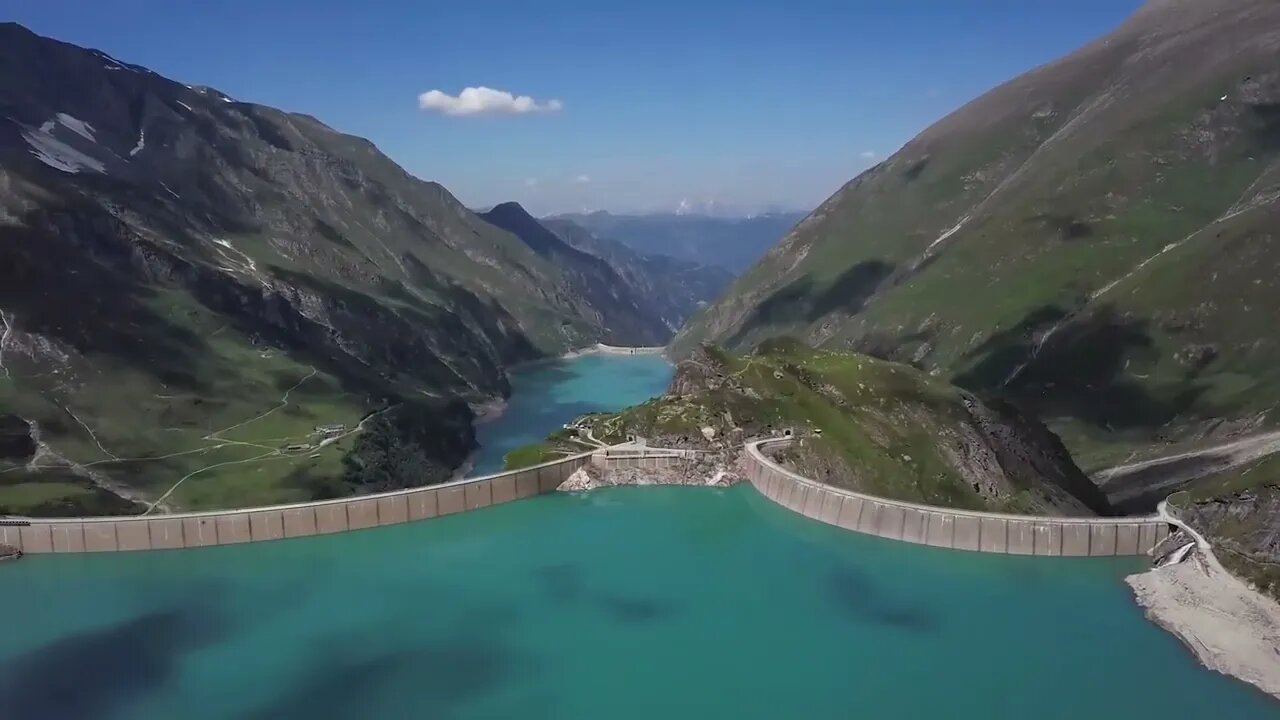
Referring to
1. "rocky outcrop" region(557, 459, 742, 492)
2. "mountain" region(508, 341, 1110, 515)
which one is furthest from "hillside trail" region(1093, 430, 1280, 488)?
"rocky outcrop" region(557, 459, 742, 492)

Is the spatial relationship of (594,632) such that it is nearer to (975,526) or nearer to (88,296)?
(975,526)

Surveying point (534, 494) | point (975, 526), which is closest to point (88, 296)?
point (534, 494)

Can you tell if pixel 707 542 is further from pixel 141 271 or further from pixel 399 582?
pixel 141 271

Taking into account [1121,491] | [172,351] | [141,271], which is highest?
[141,271]

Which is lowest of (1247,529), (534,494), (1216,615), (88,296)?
(1216,615)

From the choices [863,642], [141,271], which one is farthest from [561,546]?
[141,271]

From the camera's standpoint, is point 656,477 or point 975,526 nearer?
point 975,526
